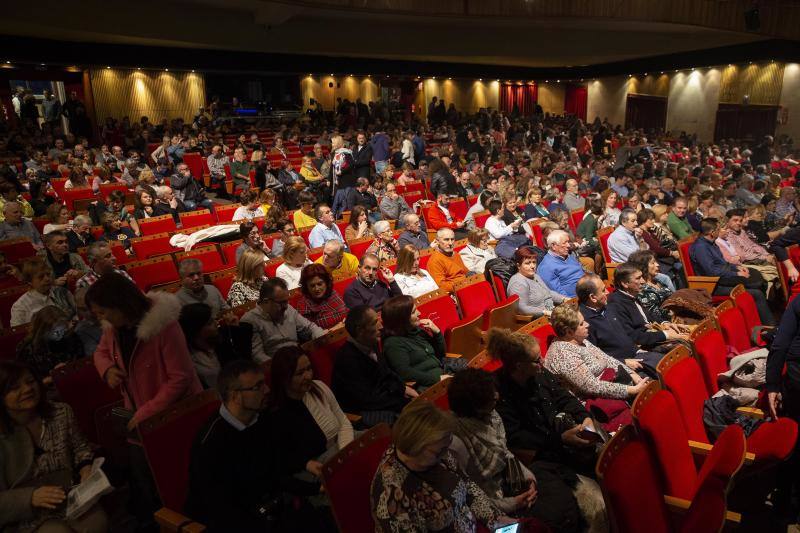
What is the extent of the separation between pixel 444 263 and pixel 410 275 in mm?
521

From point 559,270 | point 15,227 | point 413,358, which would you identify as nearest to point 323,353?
point 413,358

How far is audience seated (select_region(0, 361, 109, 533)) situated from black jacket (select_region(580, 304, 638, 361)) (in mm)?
2868

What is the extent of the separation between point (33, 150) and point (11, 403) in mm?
10852

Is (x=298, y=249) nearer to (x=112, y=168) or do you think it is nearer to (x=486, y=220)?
(x=486, y=220)

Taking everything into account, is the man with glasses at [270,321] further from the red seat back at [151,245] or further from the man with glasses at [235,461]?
the red seat back at [151,245]

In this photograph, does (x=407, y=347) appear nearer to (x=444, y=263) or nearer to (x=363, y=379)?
(x=363, y=379)

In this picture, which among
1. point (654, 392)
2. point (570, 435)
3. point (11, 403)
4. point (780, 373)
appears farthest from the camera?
point (780, 373)

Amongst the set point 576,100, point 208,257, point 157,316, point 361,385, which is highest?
point 576,100

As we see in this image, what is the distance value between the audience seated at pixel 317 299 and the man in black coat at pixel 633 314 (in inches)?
77.4

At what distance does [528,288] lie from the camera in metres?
4.43

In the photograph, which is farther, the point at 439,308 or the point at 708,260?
the point at 708,260

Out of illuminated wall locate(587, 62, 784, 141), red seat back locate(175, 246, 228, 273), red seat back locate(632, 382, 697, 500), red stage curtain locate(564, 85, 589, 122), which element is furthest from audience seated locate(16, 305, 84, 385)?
red stage curtain locate(564, 85, 589, 122)

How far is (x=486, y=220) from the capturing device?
7.08 metres

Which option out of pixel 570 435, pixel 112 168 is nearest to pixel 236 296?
pixel 570 435
